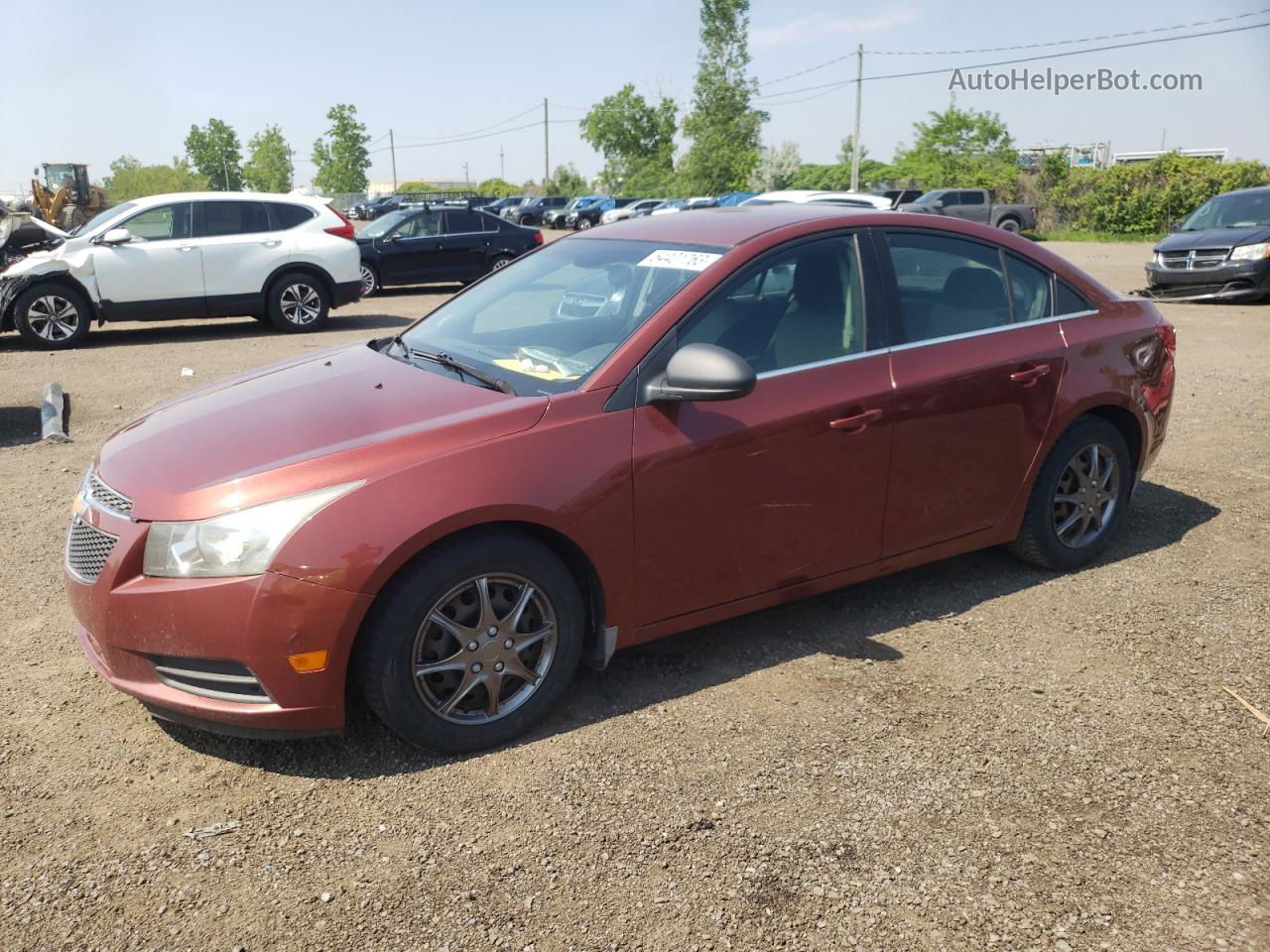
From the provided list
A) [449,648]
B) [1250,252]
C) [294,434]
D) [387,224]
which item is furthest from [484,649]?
[387,224]

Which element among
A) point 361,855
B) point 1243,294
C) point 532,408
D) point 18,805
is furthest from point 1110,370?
point 1243,294

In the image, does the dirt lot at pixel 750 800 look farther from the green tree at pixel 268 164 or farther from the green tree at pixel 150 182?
the green tree at pixel 268 164

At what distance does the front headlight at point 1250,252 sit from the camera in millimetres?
14703

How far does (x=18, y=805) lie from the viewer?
310 centimetres

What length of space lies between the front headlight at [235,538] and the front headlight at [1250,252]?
15.3 m

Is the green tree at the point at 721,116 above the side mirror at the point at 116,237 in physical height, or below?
above

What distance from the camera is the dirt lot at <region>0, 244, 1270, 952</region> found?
2.62m

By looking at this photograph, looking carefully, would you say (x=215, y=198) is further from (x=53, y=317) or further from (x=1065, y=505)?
(x=1065, y=505)

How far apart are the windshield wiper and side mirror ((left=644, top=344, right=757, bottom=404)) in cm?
54

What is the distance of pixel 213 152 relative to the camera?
10338cm

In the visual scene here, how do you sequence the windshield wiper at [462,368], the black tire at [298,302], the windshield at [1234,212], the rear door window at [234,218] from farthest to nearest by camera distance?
the windshield at [1234,212], the black tire at [298,302], the rear door window at [234,218], the windshield wiper at [462,368]

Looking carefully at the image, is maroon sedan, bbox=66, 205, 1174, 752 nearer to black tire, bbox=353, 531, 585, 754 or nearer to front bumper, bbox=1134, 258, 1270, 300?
black tire, bbox=353, 531, 585, 754

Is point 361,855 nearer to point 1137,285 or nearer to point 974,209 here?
point 1137,285

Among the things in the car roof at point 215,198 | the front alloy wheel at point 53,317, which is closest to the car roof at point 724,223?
the car roof at point 215,198
